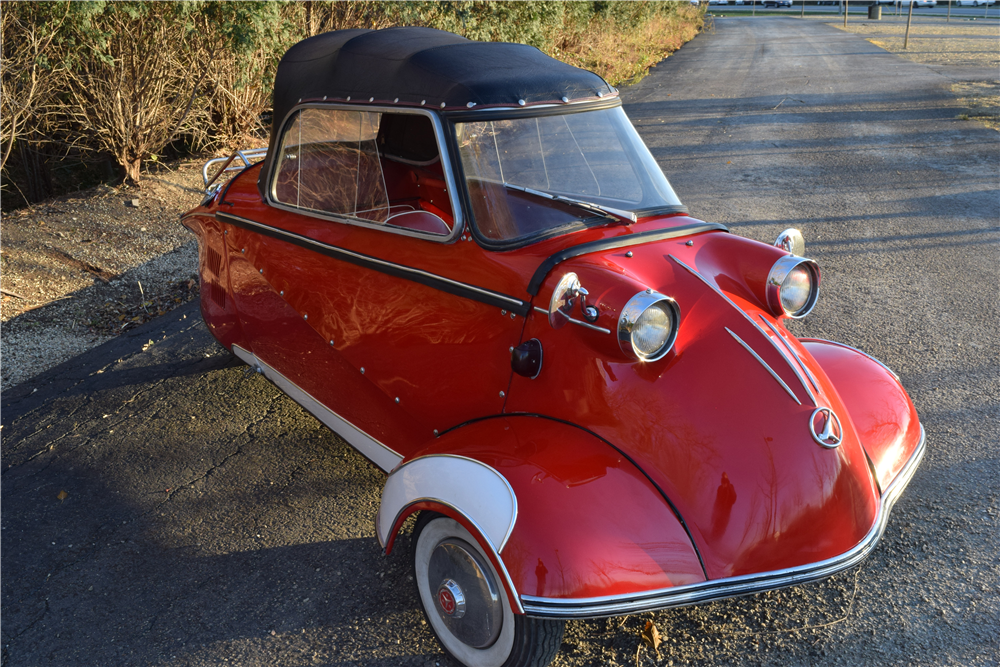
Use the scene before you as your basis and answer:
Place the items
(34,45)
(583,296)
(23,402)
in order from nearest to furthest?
(583,296) → (23,402) → (34,45)

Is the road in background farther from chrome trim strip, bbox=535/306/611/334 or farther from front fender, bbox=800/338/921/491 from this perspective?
chrome trim strip, bbox=535/306/611/334

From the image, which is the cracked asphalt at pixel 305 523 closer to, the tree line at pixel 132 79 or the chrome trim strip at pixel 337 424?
the chrome trim strip at pixel 337 424

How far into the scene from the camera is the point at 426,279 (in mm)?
2906

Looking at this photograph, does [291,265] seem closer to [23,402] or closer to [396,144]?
[396,144]

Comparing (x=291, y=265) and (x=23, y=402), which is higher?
(x=291, y=265)

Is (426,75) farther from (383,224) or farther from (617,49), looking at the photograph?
(617,49)

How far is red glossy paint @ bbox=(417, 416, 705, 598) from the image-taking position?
2.09 meters

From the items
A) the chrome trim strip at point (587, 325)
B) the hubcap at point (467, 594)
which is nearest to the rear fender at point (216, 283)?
the hubcap at point (467, 594)

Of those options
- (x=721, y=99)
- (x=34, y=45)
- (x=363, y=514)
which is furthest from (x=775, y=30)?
(x=363, y=514)

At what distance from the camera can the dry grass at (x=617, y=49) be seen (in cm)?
1802

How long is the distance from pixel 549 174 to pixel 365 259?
35.9 inches

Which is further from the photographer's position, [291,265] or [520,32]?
[520,32]

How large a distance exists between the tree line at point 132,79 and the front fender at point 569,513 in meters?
6.11

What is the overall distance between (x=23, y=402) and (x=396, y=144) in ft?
9.99
